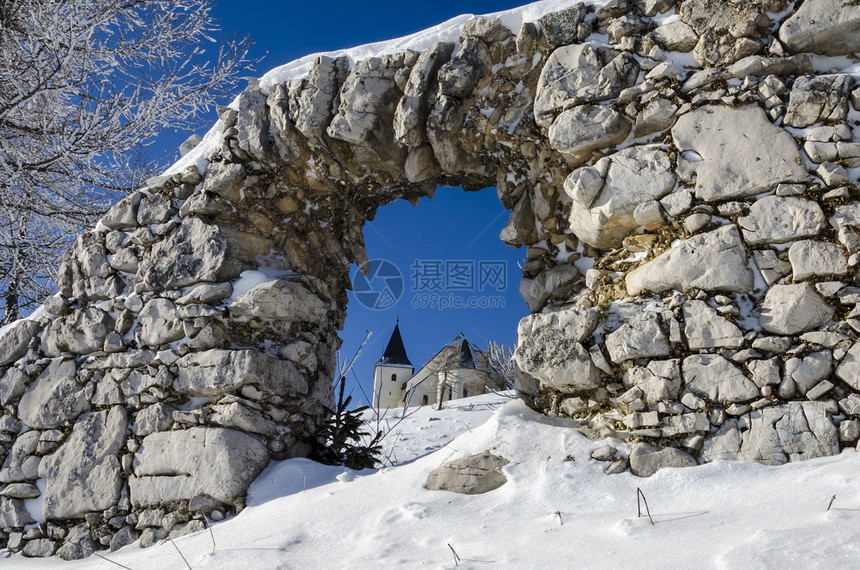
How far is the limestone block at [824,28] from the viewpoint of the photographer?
312cm

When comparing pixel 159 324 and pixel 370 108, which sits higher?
pixel 370 108

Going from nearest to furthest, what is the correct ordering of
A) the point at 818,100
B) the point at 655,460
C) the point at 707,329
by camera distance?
the point at 655,460
the point at 707,329
the point at 818,100

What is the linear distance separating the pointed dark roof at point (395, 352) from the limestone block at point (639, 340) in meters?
21.0

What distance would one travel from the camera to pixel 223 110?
471 centimetres

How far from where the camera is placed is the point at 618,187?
3.37 metres

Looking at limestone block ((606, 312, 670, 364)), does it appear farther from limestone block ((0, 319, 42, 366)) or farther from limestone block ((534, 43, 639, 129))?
limestone block ((0, 319, 42, 366))

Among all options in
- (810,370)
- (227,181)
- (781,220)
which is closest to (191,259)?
(227,181)

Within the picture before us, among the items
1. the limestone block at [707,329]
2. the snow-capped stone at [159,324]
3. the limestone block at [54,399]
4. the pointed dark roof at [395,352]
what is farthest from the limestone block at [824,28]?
the pointed dark roof at [395,352]

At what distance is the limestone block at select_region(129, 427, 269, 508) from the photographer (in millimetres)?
3584

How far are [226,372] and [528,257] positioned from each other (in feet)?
7.32

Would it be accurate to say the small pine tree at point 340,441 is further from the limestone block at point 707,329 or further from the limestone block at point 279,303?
the limestone block at point 707,329

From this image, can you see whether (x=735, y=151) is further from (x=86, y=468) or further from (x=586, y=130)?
(x=86, y=468)

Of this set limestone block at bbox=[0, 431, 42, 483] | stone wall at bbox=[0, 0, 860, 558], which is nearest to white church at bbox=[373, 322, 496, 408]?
stone wall at bbox=[0, 0, 860, 558]

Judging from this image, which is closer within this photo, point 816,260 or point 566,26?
point 816,260
